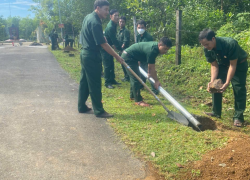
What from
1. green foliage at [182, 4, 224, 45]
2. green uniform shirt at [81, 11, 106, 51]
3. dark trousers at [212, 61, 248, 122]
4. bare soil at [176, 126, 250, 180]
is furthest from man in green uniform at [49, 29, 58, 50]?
bare soil at [176, 126, 250, 180]

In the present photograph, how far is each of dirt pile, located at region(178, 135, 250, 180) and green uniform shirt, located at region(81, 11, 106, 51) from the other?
97.0 inches

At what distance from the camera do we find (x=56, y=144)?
364cm

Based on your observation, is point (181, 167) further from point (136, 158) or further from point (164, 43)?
point (164, 43)

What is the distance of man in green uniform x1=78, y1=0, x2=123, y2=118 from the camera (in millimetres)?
4289

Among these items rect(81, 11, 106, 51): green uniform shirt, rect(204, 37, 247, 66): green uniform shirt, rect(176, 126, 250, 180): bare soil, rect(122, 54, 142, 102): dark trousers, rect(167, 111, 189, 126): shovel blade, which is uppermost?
rect(81, 11, 106, 51): green uniform shirt

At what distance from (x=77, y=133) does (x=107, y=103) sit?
5.74ft

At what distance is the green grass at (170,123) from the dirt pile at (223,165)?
0.13 meters

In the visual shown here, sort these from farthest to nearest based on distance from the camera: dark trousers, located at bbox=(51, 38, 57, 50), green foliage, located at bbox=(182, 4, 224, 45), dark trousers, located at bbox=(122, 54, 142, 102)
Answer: dark trousers, located at bbox=(51, 38, 57, 50) < green foliage, located at bbox=(182, 4, 224, 45) < dark trousers, located at bbox=(122, 54, 142, 102)

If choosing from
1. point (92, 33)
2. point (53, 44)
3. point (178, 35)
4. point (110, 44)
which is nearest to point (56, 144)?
point (92, 33)

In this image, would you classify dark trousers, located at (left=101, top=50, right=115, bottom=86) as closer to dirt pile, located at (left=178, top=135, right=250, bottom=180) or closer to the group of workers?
the group of workers

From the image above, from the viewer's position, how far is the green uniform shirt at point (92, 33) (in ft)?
14.0

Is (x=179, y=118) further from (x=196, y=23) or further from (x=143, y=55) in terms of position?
(x=196, y=23)

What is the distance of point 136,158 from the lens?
3264 mm

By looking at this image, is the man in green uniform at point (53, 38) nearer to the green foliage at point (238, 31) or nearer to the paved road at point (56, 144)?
the green foliage at point (238, 31)
